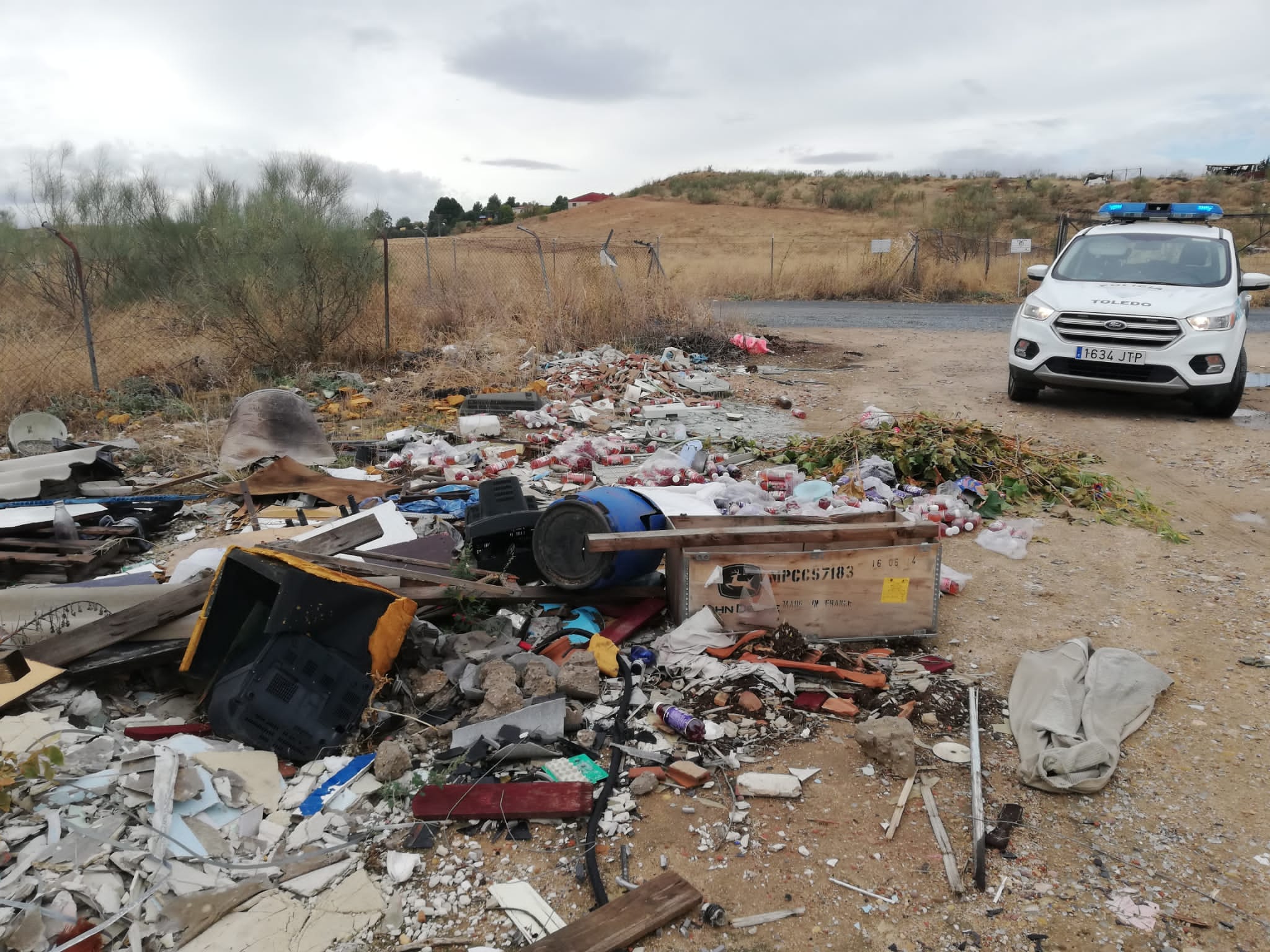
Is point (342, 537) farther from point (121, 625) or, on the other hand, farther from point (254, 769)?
point (254, 769)

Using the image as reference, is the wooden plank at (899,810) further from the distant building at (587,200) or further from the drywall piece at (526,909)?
the distant building at (587,200)

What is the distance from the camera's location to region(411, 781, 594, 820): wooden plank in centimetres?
282

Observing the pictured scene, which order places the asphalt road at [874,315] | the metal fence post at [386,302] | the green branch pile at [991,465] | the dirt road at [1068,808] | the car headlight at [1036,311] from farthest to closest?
the asphalt road at [874,315] → the metal fence post at [386,302] → the car headlight at [1036,311] → the green branch pile at [991,465] → the dirt road at [1068,808]

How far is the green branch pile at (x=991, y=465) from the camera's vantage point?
5.97 metres

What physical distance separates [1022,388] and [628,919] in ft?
27.5

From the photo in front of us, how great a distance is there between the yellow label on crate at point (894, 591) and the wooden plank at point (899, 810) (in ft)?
3.71

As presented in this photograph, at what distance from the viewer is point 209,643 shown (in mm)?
3459

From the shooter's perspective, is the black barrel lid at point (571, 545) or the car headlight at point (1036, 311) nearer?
the black barrel lid at point (571, 545)

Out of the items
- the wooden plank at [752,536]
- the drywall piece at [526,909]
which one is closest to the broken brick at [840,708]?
the wooden plank at [752,536]

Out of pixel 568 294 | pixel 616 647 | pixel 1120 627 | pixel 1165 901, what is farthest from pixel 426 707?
pixel 568 294

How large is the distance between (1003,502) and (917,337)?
32.6ft

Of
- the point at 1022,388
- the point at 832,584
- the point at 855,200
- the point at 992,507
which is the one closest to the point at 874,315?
the point at 1022,388

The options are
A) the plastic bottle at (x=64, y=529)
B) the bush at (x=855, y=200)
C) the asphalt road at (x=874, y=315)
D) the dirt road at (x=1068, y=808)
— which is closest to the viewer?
the dirt road at (x=1068, y=808)

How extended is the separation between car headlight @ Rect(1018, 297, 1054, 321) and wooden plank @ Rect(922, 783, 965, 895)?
693 cm
